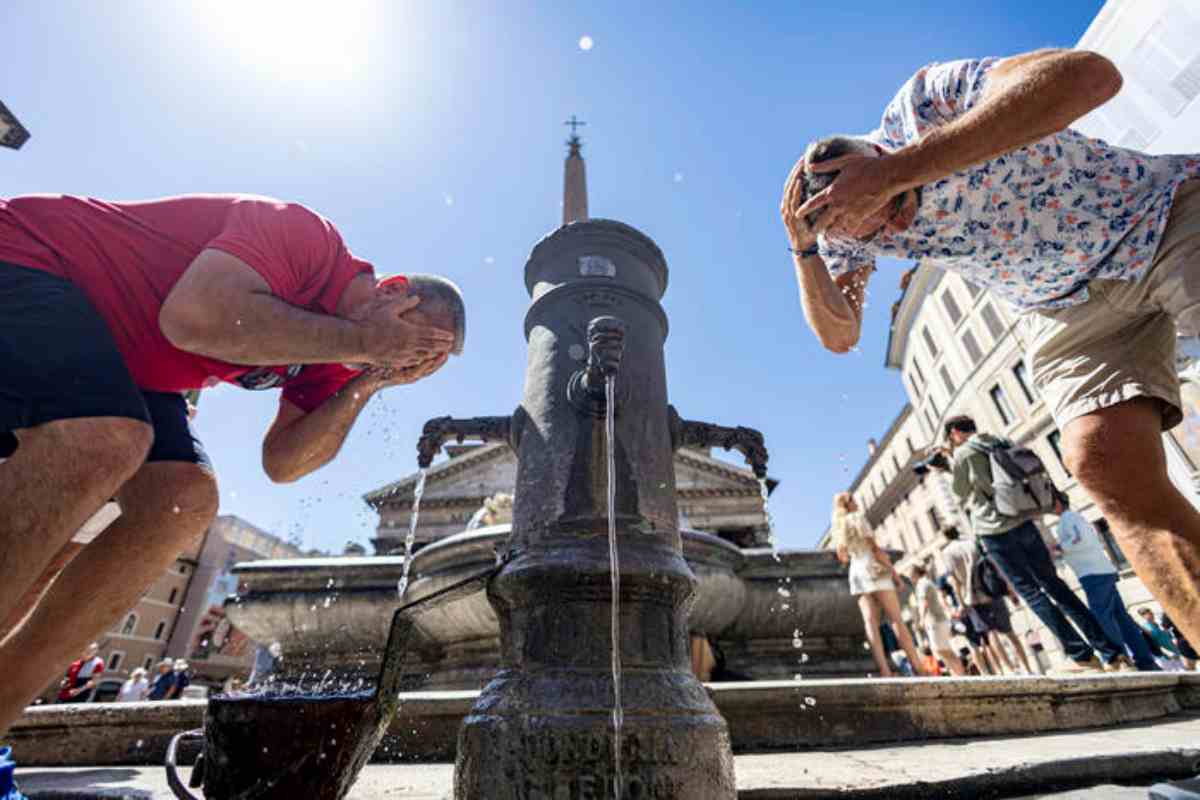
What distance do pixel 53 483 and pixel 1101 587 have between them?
20.2 ft

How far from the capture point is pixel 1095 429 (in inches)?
71.2

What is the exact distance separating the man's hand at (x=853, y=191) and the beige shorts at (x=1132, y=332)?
0.93 metres

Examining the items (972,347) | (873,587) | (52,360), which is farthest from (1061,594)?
(972,347)

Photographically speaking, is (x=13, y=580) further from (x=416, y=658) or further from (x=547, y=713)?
(x=416, y=658)

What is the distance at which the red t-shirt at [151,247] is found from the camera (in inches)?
63.4

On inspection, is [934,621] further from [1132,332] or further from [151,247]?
[151,247]

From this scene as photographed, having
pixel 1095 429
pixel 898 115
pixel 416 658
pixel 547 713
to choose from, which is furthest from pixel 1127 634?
pixel 416 658

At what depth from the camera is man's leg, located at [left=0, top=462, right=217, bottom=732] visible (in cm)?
149

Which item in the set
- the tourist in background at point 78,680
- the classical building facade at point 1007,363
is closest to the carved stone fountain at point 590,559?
the classical building facade at point 1007,363

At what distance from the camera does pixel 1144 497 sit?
1.65 meters

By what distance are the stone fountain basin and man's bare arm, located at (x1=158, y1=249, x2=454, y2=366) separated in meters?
2.64

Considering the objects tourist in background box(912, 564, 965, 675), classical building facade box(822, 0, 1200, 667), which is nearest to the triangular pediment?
classical building facade box(822, 0, 1200, 667)

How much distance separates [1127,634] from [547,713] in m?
5.22

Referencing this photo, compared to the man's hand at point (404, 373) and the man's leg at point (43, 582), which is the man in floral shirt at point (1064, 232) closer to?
the man's hand at point (404, 373)
